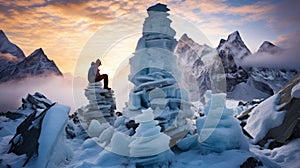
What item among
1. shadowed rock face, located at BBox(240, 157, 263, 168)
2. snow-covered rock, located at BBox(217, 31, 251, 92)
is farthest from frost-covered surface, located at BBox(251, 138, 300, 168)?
snow-covered rock, located at BBox(217, 31, 251, 92)

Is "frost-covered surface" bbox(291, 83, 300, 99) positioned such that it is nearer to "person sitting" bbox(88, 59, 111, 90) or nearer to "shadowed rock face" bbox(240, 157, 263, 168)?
"shadowed rock face" bbox(240, 157, 263, 168)

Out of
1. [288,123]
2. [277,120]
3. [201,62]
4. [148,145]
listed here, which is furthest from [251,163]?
[201,62]

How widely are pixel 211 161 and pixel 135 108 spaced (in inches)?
174

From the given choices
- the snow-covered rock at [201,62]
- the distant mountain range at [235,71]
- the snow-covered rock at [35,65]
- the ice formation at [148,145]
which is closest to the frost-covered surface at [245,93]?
the distant mountain range at [235,71]

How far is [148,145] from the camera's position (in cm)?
849

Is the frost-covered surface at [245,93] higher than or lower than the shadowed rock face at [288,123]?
lower

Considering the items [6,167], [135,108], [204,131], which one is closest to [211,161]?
[204,131]

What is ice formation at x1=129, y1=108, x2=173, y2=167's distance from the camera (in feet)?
27.9

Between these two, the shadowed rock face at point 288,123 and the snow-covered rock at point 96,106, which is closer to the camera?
the shadowed rock face at point 288,123

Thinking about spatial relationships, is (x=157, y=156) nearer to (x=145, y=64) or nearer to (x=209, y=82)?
(x=145, y=64)

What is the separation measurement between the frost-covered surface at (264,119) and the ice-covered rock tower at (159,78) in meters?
3.99

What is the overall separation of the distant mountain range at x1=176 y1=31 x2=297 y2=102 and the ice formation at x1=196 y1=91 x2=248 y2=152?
60221 mm

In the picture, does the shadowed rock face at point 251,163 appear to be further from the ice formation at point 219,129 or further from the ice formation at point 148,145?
the ice formation at point 148,145

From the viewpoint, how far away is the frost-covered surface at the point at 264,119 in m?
11.8
